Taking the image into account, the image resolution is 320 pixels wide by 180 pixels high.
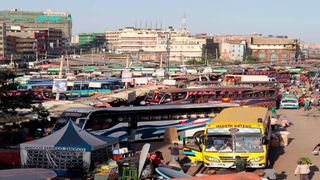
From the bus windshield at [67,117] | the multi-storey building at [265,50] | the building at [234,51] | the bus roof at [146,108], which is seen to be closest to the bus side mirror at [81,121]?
the bus windshield at [67,117]

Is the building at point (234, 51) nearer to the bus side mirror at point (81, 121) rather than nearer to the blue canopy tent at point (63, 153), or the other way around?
the bus side mirror at point (81, 121)

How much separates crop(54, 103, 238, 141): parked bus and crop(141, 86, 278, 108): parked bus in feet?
31.4

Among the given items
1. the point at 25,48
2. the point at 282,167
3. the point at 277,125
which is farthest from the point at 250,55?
the point at 282,167

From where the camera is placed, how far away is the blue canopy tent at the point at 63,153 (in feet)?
47.0

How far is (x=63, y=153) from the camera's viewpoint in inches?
565

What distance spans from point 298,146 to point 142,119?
6.17m

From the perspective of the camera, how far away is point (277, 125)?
26734 millimetres

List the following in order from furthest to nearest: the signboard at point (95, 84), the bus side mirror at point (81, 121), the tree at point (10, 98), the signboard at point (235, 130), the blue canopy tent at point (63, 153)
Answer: the signboard at point (95, 84), the tree at point (10, 98), the bus side mirror at point (81, 121), the signboard at point (235, 130), the blue canopy tent at point (63, 153)

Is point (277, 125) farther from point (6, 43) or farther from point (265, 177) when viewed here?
point (6, 43)

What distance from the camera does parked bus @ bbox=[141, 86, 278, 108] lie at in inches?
1288

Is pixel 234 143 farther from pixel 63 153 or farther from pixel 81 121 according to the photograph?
pixel 81 121

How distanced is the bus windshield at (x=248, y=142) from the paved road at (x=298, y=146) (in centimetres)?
114

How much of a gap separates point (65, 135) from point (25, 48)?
138509 millimetres

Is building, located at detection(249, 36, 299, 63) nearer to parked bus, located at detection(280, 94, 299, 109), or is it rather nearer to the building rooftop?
the building rooftop
